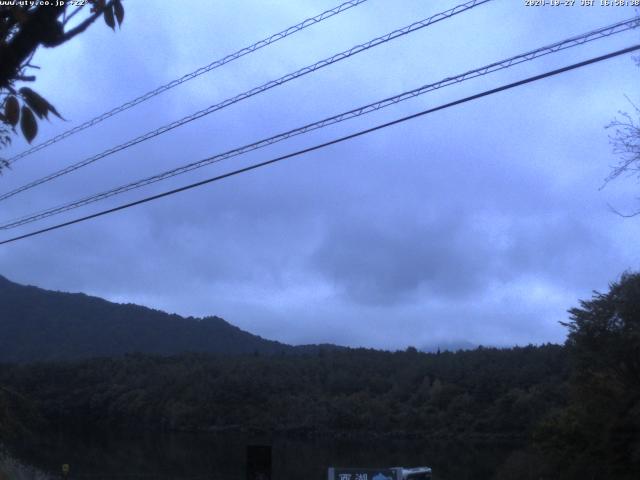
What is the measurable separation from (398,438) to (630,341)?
48.0 meters

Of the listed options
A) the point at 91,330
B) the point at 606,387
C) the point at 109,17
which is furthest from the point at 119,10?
the point at 91,330

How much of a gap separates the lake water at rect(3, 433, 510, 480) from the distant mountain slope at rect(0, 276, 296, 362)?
402 inches

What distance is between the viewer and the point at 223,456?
A: 5416 cm

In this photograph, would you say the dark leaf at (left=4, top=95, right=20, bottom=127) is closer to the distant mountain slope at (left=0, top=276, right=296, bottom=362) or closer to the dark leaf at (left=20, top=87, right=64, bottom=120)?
the dark leaf at (left=20, top=87, right=64, bottom=120)

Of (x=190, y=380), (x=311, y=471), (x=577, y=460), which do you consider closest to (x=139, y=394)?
(x=190, y=380)

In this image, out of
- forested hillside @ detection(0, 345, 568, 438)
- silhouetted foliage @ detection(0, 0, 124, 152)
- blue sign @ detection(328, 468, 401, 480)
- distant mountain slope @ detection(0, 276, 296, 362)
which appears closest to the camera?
silhouetted foliage @ detection(0, 0, 124, 152)

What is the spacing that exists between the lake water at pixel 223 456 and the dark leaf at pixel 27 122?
32.1m

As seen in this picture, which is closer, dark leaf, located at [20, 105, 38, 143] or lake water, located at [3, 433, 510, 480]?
dark leaf, located at [20, 105, 38, 143]

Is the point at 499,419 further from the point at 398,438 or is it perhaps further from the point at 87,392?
the point at 87,392

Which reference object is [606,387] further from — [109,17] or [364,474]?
[109,17]

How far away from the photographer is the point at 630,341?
2492 centimetres

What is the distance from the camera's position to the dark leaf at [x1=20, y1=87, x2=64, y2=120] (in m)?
4.04

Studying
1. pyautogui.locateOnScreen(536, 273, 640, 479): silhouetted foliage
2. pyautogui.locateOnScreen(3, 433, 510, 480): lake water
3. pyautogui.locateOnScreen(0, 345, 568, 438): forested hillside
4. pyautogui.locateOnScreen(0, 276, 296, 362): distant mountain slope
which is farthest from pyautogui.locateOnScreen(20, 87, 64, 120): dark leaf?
pyautogui.locateOnScreen(0, 276, 296, 362): distant mountain slope

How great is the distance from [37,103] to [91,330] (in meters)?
116
